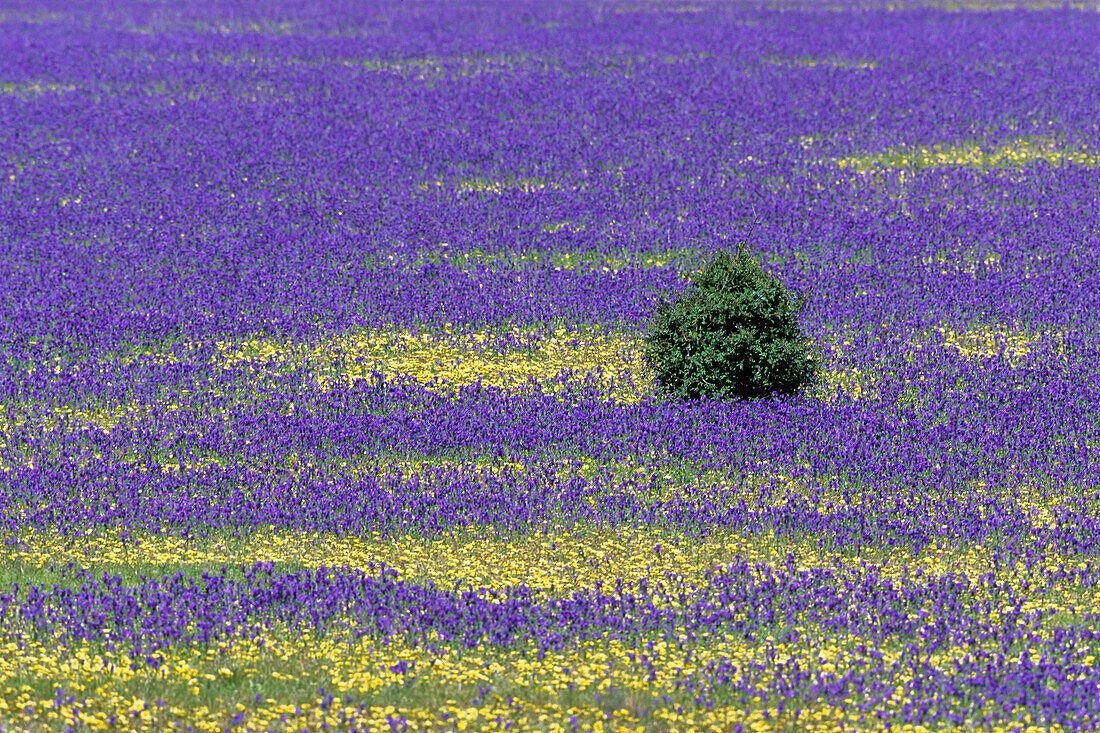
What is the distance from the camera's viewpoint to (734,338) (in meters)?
12.7

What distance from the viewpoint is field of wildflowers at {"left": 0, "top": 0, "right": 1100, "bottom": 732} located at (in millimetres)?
7848

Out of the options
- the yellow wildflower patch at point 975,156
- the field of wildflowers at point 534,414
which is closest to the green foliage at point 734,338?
the field of wildflowers at point 534,414

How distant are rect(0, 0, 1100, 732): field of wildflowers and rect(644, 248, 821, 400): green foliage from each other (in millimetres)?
331

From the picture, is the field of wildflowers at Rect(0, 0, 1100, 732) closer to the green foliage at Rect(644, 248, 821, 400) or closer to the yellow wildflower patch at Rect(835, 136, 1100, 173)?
the yellow wildflower patch at Rect(835, 136, 1100, 173)

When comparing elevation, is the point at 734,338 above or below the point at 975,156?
below

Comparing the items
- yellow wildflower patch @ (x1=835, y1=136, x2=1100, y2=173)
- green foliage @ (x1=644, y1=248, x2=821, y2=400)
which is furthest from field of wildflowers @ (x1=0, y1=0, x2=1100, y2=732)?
green foliage @ (x1=644, y1=248, x2=821, y2=400)

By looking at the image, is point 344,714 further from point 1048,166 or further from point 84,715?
point 1048,166

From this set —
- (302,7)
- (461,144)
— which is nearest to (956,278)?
(461,144)

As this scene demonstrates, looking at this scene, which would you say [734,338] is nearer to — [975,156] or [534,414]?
[534,414]

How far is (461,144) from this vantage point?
898 inches

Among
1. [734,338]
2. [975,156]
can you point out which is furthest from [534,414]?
[975,156]

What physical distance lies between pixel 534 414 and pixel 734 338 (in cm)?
214

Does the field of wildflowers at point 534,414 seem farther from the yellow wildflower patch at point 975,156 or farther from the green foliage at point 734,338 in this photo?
the green foliage at point 734,338

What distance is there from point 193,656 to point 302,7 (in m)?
36.0
